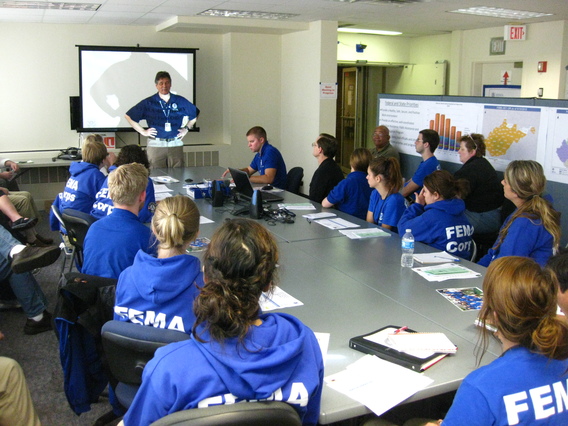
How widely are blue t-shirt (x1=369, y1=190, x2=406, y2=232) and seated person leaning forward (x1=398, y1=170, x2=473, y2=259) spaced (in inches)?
16.2

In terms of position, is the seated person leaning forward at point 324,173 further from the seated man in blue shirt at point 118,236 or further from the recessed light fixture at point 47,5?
→ the recessed light fixture at point 47,5

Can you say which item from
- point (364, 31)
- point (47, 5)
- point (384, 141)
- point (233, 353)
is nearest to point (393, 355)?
point (233, 353)

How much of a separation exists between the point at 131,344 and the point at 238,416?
28.0 inches

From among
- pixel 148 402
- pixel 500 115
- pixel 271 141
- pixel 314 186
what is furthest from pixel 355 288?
pixel 271 141

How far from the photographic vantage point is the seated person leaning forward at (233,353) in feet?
4.59

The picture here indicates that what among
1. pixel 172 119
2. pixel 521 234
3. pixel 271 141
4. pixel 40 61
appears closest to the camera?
pixel 521 234

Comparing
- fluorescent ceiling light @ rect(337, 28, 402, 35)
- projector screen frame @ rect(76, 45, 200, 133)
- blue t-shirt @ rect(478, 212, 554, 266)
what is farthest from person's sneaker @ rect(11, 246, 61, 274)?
fluorescent ceiling light @ rect(337, 28, 402, 35)

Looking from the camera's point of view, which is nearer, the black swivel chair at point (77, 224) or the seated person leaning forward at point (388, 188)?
the black swivel chair at point (77, 224)

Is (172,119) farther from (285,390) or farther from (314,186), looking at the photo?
(285,390)

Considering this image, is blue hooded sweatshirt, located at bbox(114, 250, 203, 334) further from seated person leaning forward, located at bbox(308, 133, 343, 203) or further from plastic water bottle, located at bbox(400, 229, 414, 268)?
seated person leaning forward, located at bbox(308, 133, 343, 203)

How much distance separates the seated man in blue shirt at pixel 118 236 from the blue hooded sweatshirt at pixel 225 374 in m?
1.37

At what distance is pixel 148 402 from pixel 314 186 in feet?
12.7

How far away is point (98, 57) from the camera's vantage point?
785cm

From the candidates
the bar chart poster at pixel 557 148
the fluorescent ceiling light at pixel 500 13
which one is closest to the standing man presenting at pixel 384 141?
the fluorescent ceiling light at pixel 500 13
